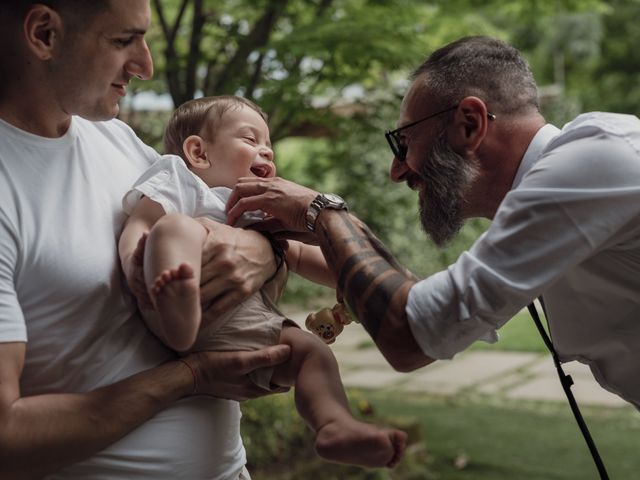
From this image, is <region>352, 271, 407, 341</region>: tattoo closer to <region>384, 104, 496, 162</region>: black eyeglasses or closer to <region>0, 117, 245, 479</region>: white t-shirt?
<region>0, 117, 245, 479</region>: white t-shirt

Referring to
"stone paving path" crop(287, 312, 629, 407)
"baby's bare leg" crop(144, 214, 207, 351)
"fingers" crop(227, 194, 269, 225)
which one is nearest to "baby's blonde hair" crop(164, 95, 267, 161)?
"fingers" crop(227, 194, 269, 225)

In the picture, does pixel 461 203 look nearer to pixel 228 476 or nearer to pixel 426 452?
pixel 228 476

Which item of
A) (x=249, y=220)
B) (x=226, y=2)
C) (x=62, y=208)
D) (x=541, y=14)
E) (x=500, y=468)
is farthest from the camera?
(x=541, y=14)

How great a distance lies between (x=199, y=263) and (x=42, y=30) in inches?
21.0

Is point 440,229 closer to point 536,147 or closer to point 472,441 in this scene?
point 536,147

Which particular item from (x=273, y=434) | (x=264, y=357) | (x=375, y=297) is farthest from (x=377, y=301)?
(x=273, y=434)

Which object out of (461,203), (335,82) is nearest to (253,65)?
(335,82)

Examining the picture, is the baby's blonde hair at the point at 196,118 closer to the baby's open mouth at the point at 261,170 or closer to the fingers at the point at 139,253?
the baby's open mouth at the point at 261,170

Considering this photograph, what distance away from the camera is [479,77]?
7.80 feet

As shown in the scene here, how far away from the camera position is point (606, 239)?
2.04 meters

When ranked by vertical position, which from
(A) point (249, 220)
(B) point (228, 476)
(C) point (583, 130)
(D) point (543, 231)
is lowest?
(B) point (228, 476)

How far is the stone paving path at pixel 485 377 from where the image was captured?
8.04m

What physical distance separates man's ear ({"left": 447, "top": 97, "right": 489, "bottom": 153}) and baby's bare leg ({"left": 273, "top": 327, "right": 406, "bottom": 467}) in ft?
2.25

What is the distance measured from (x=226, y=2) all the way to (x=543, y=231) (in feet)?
14.7
